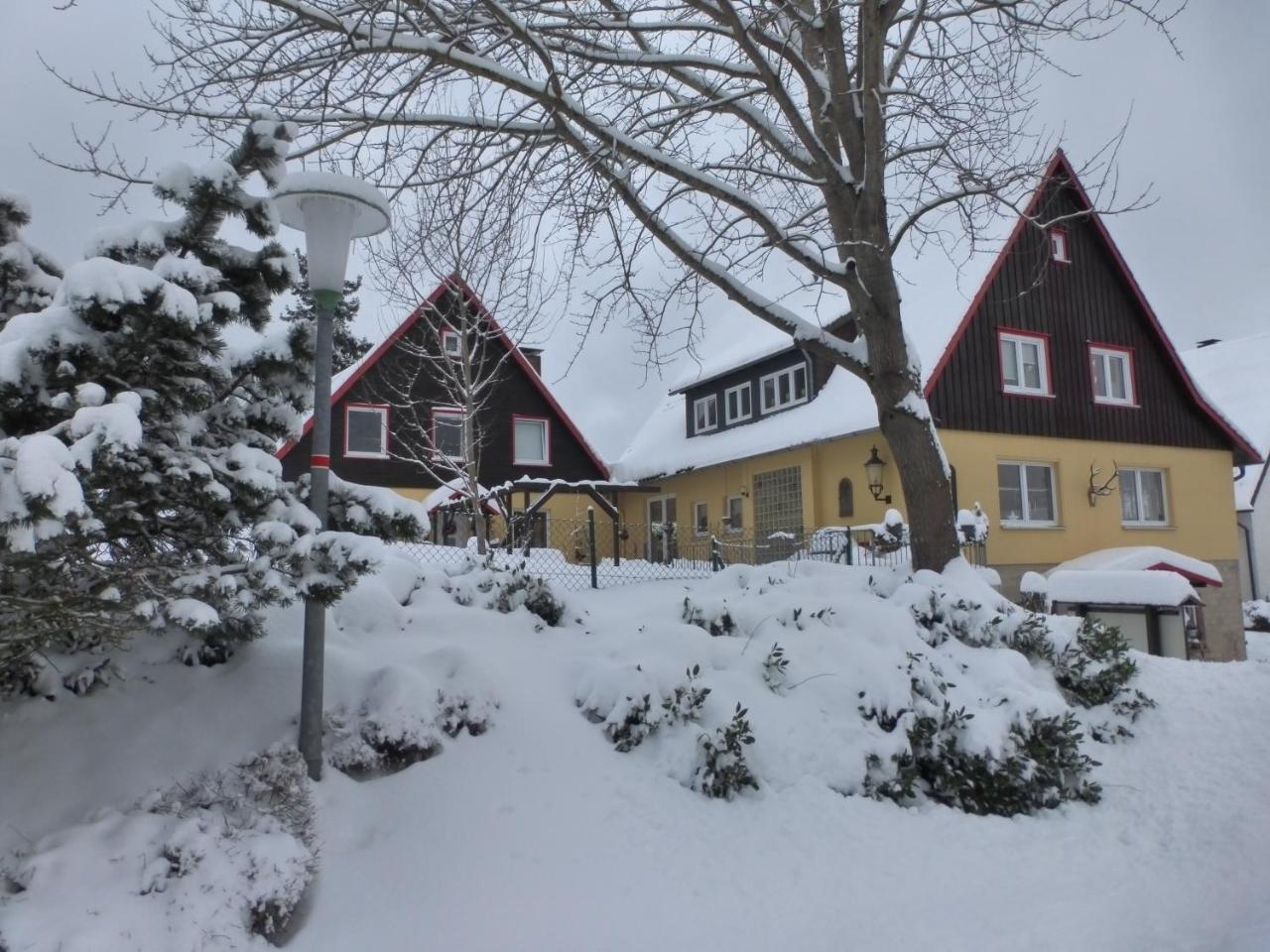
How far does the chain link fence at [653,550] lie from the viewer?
35.3 feet

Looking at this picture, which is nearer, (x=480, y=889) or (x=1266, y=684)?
(x=480, y=889)

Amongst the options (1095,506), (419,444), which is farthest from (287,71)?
(1095,506)

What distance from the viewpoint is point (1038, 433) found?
58.9ft

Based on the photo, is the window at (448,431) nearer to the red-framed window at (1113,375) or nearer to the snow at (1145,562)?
the snow at (1145,562)

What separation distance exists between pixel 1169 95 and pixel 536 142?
5646mm

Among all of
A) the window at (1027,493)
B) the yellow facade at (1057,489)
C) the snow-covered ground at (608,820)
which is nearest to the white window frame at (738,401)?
the yellow facade at (1057,489)

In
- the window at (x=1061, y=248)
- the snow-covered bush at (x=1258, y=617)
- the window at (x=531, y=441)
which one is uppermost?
the window at (x=1061, y=248)

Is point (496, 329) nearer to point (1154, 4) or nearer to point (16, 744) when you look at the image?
point (1154, 4)

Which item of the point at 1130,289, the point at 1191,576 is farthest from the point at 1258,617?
the point at 1130,289

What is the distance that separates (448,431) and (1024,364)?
Answer: 13000 millimetres

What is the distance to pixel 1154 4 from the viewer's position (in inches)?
300

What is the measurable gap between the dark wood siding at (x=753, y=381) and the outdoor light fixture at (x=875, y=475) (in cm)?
292

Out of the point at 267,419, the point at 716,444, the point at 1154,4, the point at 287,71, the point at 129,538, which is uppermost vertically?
the point at 1154,4

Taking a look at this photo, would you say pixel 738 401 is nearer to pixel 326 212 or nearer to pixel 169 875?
pixel 326 212
